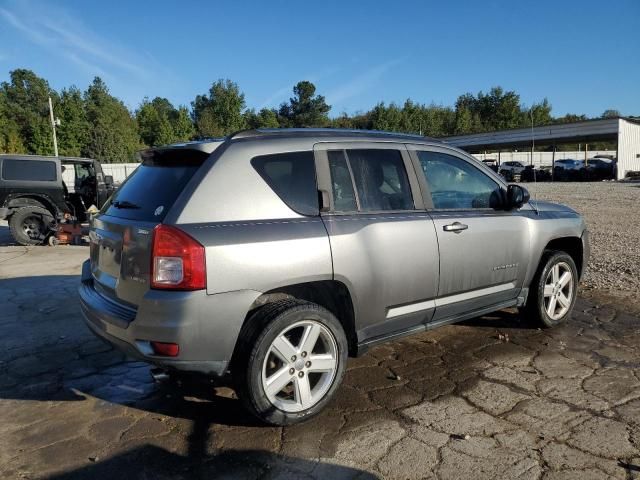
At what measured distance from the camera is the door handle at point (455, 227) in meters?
3.91

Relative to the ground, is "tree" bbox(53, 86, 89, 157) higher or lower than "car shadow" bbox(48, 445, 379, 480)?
higher

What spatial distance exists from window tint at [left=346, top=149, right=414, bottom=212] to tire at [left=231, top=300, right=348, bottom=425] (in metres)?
0.93

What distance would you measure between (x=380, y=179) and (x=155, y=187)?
5.27ft

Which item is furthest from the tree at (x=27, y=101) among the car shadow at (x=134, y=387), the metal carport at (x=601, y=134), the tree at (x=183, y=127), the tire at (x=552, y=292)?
the tire at (x=552, y=292)

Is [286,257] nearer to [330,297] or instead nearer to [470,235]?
[330,297]

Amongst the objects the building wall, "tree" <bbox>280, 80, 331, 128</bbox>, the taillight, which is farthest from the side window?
A: "tree" <bbox>280, 80, 331, 128</bbox>

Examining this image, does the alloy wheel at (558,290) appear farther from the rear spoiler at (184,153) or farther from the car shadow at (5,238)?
the car shadow at (5,238)

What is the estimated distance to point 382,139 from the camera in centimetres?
393

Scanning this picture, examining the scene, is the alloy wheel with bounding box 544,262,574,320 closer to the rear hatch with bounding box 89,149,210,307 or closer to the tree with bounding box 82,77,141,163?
the rear hatch with bounding box 89,149,210,307

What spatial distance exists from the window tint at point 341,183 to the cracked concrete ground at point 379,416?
1.37 meters

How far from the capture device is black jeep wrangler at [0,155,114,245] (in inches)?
447

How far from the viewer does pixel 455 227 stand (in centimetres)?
396

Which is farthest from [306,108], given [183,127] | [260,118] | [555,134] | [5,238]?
[5,238]

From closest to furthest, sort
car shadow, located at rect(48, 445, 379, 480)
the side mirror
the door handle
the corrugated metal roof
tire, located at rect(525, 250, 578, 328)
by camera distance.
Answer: car shadow, located at rect(48, 445, 379, 480) < the door handle < the side mirror < tire, located at rect(525, 250, 578, 328) < the corrugated metal roof
